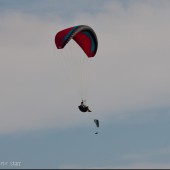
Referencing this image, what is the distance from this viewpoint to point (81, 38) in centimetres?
8575

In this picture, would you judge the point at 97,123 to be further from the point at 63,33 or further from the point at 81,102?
the point at 63,33

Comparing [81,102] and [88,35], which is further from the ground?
[88,35]

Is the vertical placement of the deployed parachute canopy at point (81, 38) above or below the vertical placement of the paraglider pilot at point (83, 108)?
above

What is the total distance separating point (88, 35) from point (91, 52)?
189cm

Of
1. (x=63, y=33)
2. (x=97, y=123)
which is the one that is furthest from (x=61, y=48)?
(x=97, y=123)

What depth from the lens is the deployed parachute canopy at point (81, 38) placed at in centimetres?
8081

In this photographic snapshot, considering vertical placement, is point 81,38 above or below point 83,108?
above

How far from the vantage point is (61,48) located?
80250 millimetres

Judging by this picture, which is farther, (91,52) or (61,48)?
(91,52)

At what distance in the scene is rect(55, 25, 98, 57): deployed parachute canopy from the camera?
265ft

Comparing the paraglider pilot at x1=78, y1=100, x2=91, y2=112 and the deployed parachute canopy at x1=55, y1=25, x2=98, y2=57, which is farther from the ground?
the deployed parachute canopy at x1=55, y1=25, x2=98, y2=57

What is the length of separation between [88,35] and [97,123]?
32.5 feet

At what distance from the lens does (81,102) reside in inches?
3223

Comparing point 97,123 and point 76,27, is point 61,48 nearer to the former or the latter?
point 76,27
